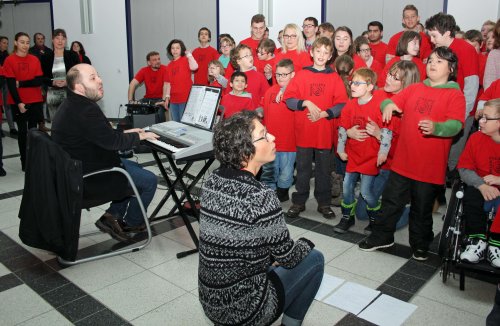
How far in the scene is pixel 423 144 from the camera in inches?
116

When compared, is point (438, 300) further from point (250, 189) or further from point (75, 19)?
point (75, 19)

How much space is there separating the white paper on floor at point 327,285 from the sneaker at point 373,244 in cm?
49

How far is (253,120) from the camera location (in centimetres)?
192

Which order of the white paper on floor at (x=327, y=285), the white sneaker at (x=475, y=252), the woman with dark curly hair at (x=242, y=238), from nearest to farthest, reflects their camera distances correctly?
the woman with dark curly hair at (x=242, y=238) < the white sneaker at (x=475, y=252) < the white paper on floor at (x=327, y=285)

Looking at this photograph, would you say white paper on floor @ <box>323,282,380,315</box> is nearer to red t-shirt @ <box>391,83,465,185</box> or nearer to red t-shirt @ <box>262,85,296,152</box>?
red t-shirt @ <box>391,83,465,185</box>

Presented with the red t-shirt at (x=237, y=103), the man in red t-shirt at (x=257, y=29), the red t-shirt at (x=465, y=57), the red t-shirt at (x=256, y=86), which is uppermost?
the man in red t-shirt at (x=257, y=29)

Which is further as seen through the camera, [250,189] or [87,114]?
[87,114]

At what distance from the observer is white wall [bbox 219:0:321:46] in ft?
22.6

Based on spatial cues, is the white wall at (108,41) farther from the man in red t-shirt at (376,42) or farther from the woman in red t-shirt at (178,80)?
the man in red t-shirt at (376,42)

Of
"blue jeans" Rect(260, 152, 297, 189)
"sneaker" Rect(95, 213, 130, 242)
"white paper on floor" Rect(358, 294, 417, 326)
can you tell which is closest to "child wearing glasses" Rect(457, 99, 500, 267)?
"white paper on floor" Rect(358, 294, 417, 326)

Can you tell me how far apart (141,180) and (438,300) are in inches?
84.5

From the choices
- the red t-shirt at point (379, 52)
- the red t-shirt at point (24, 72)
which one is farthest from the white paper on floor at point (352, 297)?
the red t-shirt at point (24, 72)

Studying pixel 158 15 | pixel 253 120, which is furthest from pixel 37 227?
pixel 158 15

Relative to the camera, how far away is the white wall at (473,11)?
17.8 ft
